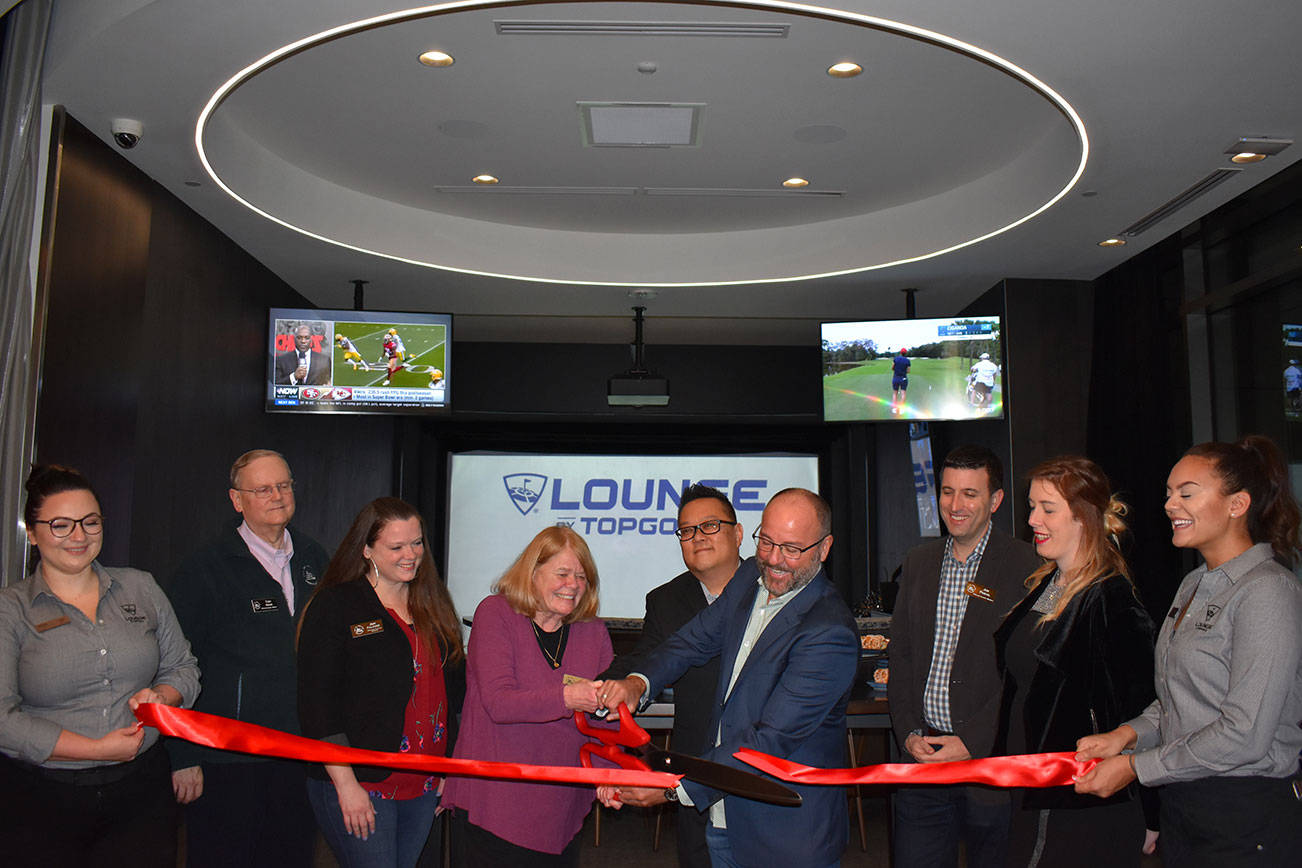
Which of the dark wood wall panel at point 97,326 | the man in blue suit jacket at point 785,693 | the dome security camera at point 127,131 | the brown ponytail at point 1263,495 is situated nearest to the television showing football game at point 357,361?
the dark wood wall panel at point 97,326

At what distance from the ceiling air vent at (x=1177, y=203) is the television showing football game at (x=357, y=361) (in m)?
4.28

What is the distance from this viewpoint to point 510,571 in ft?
9.89

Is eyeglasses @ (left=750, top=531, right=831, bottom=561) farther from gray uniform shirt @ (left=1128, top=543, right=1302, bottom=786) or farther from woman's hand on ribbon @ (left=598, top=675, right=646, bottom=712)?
gray uniform shirt @ (left=1128, top=543, right=1302, bottom=786)

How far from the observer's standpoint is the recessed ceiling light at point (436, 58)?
4332mm

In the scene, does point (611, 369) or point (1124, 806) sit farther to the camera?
point (611, 369)

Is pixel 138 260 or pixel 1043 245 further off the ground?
pixel 1043 245

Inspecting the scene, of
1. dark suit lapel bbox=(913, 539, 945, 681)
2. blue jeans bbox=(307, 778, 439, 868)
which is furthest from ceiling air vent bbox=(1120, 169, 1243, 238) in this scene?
blue jeans bbox=(307, 778, 439, 868)

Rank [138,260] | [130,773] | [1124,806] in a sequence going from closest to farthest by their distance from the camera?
[1124,806] → [130,773] → [138,260]

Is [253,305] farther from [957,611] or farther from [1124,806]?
[1124,806]

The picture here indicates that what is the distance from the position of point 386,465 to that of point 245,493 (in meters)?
5.69

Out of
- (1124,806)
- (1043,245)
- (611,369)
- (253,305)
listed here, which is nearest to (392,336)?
(253,305)

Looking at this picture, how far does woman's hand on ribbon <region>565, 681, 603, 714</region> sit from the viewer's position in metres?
2.84

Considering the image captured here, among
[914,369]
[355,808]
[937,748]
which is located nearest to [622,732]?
[355,808]

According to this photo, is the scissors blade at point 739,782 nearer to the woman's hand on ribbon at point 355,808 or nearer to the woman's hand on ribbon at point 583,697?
the woman's hand on ribbon at point 583,697
